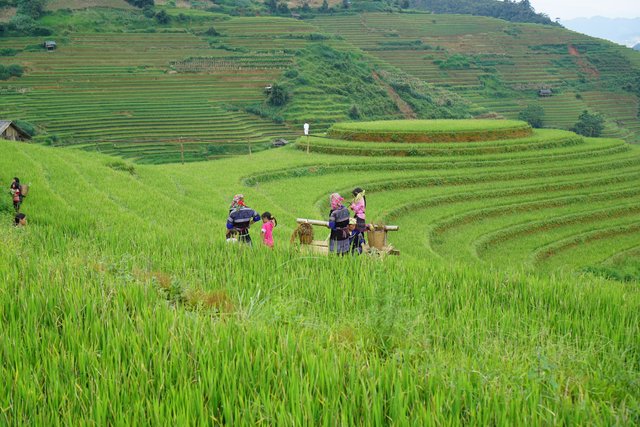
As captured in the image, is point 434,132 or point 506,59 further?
point 506,59

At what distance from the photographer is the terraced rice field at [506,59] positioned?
62938 mm

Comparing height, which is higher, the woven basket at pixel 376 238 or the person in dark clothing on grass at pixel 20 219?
the woven basket at pixel 376 238

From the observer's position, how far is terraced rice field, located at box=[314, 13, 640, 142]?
62938mm

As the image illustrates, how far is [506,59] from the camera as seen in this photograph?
74.9m

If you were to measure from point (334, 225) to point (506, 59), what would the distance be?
246ft

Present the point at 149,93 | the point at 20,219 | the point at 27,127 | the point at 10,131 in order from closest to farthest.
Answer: the point at 20,219
the point at 10,131
the point at 27,127
the point at 149,93

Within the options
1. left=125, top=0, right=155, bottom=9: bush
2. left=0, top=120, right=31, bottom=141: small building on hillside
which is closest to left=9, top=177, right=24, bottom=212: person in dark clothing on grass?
left=0, top=120, right=31, bottom=141: small building on hillside

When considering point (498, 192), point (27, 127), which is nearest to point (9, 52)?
point (27, 127)

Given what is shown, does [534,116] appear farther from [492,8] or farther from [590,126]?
[492,8]

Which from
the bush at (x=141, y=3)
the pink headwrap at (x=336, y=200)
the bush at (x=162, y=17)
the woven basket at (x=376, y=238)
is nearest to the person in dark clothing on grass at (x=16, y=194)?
the pink headwrap at (x=336, y=200)

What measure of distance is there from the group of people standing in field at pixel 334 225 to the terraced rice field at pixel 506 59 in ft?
173

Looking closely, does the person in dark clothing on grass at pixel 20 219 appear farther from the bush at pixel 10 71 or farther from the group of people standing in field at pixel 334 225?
the bush at pixel 10 71

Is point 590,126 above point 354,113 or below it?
above

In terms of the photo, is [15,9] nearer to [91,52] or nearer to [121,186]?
[91,52]
